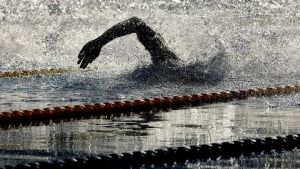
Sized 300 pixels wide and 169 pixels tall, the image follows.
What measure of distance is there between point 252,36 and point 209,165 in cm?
2024

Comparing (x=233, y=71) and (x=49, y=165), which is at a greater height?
(x=233, y=71)

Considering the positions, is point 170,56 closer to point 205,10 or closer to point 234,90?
point 234,90

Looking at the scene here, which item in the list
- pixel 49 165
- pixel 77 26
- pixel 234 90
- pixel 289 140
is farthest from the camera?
pixel 77 26

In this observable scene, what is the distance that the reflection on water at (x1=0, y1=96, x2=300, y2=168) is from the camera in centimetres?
532

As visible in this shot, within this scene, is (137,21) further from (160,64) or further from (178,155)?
(178,155)

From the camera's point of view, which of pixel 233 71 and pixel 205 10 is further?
pixel 205 10

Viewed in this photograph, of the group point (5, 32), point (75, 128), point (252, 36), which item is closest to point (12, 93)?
point (75, 128)

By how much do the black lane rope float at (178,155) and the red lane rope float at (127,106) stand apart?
7.87ft

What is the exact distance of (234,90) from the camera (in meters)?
9.66

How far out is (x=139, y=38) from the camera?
10922 mm

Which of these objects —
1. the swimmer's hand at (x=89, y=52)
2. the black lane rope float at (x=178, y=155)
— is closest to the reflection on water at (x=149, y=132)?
the black lane rope float at (x=178, y=155)

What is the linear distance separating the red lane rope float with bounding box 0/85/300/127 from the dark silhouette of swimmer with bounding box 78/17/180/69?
2.08m

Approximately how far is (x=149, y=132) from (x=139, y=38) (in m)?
4.73

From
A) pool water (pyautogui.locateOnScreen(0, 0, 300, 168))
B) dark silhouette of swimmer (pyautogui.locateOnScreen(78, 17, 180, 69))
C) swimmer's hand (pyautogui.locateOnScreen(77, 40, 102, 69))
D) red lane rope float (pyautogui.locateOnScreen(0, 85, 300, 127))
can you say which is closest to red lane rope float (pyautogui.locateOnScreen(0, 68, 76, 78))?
pool water (pyautogui.locateOnScreen(0, 0, 300, 168))
